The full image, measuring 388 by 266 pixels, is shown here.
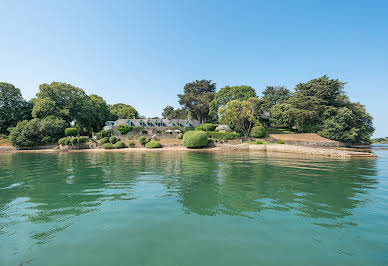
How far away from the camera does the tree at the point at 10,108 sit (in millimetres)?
46719

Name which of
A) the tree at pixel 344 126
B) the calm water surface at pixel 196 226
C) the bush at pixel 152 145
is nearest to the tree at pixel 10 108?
the bush at pixel 152 145

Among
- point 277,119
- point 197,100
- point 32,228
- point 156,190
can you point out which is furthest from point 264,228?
point 197,100

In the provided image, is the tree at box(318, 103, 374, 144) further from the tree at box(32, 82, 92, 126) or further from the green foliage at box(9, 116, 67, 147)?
the green foliage at box(9, 116, 67, 147)

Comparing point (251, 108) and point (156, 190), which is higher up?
point (251, 108)

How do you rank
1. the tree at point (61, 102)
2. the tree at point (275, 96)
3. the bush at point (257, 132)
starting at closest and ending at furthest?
the bush at point (257, 132) → the tree at point (61, 102) → the tree at point (275, 96)

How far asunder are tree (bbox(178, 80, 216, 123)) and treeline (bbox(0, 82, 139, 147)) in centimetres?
3252

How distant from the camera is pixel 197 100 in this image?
65625 millimetres

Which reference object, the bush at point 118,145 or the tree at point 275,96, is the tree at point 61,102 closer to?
the bush at point 118,145

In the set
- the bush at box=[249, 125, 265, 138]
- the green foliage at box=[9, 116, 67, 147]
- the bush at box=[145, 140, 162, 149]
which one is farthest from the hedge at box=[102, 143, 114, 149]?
the bush at box=[249, 125, 265, 138]

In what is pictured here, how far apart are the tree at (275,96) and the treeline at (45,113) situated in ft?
201

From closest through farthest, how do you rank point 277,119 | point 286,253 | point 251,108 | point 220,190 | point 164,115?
point 286,253 → point 220,190 → point 251,108 → point 277,119 → point 164,115

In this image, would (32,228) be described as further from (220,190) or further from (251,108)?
(251,108)

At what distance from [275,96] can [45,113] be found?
75.5m

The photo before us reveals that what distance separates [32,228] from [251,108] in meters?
47.7
